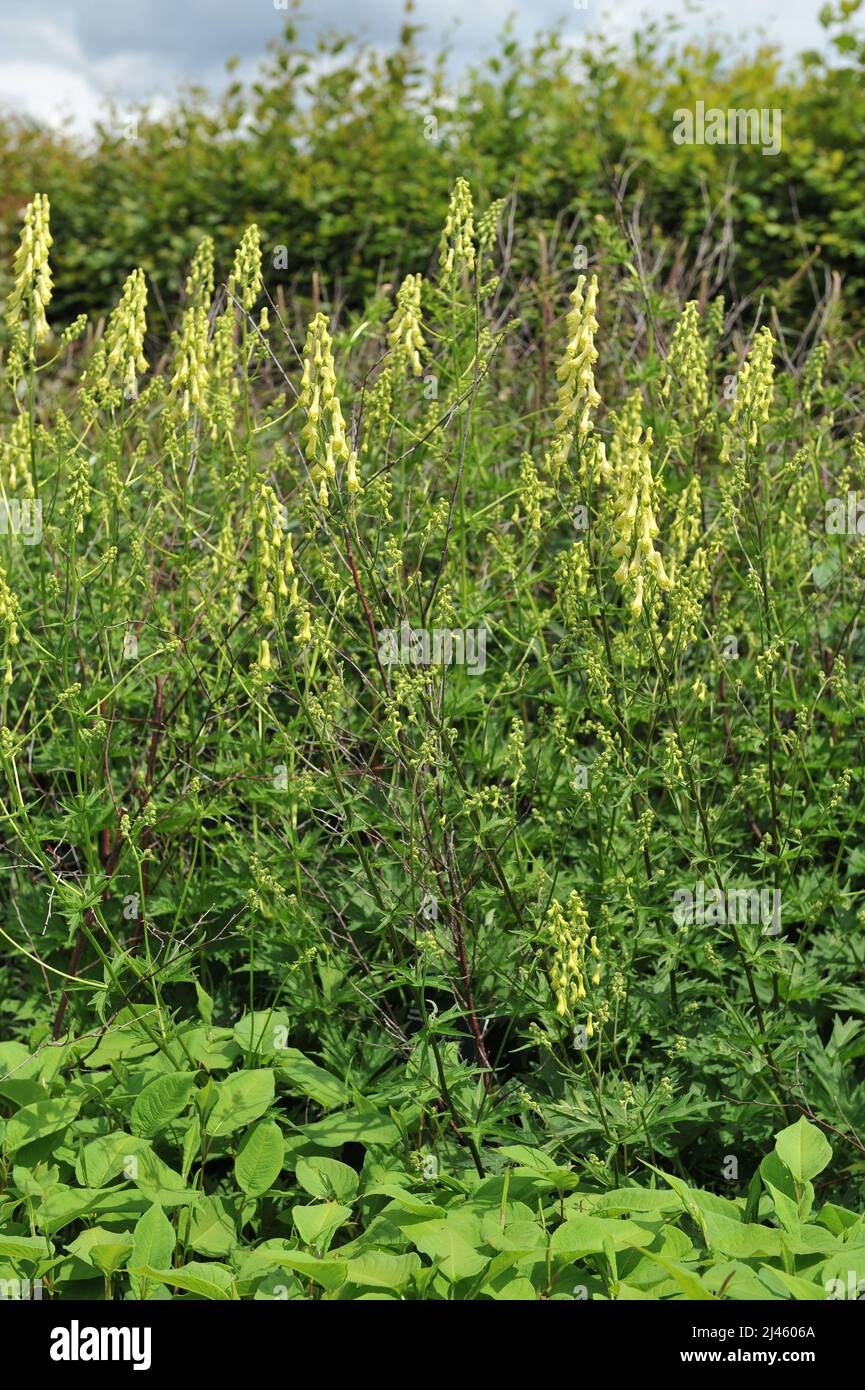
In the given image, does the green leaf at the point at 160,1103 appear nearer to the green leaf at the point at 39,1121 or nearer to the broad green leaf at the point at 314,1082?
the green leaf at the point at 39,1121

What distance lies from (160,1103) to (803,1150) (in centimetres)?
176

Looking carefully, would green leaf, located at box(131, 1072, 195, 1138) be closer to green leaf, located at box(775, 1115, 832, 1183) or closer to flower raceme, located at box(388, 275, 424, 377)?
green leaf, located at box(775, 1115, 832, 1183)

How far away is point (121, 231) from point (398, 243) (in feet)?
9.48

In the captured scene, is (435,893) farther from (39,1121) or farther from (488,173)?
(488,173)

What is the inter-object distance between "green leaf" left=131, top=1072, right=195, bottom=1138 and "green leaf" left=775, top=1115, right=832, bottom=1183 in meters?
1.63

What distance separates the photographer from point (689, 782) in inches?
137

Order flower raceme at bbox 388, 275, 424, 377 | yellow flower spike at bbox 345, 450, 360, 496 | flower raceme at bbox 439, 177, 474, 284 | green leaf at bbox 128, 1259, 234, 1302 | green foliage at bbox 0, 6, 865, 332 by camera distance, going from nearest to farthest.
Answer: green leaf at bbox 128, 1259, 234, 1302 → yellow flower spike at bbox 345, 450, 360, 496 → flower raceme at bbox 439, 177, 474, 284 → flower raceme at bbox 388, 275, 424, 377 → green foliage at bbox 0, 6, 865, 332

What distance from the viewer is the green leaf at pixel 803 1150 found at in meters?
3.21

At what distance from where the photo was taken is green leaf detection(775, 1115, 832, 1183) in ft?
10.5

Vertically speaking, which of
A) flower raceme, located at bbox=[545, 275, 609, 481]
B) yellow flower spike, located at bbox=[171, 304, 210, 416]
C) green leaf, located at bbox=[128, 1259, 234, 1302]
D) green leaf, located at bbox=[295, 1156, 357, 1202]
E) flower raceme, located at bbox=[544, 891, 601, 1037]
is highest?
yellow flower spike, located at bbox=[171, 304, 210, 416]

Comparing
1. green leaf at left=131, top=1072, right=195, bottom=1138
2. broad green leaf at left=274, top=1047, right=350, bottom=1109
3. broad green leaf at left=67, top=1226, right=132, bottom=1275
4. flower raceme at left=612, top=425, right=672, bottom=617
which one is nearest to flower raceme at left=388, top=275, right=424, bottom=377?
flower raceme at left=612, top=425, right=672, bottom=617
